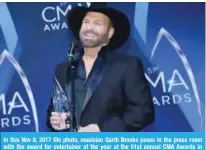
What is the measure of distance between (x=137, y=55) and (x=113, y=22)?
0.86 feet

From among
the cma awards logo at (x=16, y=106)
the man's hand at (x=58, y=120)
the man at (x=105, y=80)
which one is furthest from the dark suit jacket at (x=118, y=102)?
the cma awards logo at (x=16, y=106)

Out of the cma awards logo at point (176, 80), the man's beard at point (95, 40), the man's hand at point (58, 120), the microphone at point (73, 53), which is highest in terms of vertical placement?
the man's beard at point (95, 40)

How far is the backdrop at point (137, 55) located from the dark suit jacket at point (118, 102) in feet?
0.37

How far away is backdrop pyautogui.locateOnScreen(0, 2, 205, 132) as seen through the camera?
145 inches

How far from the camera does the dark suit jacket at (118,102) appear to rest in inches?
141

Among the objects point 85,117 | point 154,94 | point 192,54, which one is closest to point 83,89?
Answer: point 85,117

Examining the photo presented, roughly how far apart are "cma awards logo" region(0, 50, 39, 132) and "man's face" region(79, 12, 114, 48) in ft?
1.52

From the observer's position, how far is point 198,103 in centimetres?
368

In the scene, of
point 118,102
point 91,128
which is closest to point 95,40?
point 118,102

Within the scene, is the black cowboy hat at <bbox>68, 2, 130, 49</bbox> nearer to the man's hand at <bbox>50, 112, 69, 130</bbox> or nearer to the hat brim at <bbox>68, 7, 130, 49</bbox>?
the hat brim at <bbox>68, 7, 130, 49</bbox>

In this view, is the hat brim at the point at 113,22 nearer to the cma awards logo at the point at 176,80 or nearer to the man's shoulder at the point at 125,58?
the man's shoulder at the point at 125,58
